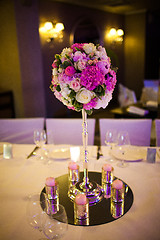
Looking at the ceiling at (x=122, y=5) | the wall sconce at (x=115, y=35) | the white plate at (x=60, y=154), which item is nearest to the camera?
the white plate at (x=60, y=154)

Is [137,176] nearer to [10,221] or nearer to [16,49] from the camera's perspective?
[10,221]

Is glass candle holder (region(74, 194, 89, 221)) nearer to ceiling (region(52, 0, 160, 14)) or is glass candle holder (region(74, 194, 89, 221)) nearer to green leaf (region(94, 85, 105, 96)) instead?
green leaf (region(94, 85, 105, 96))

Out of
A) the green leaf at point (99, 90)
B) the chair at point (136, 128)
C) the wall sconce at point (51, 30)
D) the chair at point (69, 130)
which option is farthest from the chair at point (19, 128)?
the wall sconce at point (51, 30)

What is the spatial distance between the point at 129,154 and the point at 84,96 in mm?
835

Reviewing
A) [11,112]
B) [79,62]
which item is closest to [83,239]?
[79,62]

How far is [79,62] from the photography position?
3.84ft

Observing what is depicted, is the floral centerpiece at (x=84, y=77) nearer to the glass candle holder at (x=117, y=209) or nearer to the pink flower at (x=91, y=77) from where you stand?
the pink flower at (x=91, y=77)

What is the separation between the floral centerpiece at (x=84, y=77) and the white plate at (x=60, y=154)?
0.63m

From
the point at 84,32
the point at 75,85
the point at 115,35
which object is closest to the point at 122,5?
the point at 115,35

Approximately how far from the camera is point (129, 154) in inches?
71.7

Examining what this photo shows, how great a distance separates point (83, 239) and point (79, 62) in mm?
809

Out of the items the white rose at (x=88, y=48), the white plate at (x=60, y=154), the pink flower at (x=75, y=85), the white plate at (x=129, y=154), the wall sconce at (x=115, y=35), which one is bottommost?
the white plate at (x=60, y=154)

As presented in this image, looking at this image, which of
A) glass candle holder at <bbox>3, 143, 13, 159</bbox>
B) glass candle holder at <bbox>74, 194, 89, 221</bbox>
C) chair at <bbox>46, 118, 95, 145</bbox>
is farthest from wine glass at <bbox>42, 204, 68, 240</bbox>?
chair at <bbox>46, 118, 95, 145</bbox>

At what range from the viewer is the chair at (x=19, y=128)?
8.25ft
